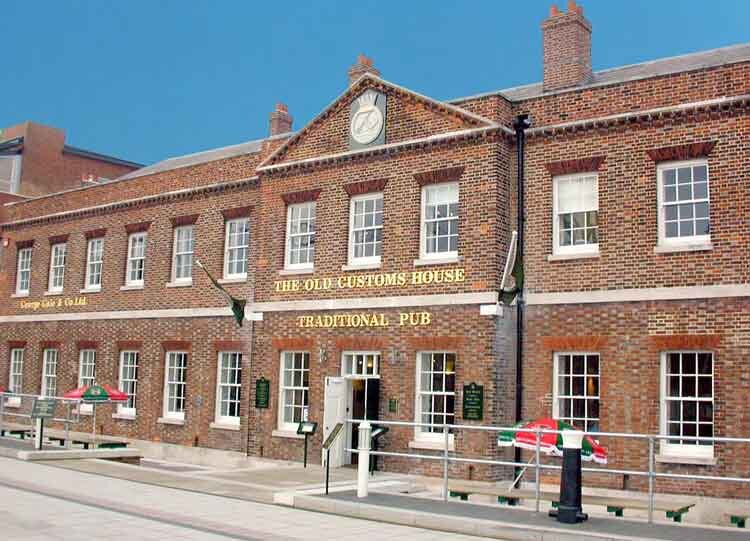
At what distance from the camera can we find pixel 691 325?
16109mm

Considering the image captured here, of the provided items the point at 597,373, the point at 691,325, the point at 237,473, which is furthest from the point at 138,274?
the point at 691,325

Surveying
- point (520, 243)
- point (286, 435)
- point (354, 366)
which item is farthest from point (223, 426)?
point (520, 243)

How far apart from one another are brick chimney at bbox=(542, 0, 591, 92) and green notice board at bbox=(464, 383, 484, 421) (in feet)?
23.7

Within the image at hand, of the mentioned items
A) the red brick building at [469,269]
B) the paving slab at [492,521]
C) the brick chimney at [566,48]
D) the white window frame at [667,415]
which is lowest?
the paving slab at [492,521]

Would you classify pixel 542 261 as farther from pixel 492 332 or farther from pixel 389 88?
pixel 389 88

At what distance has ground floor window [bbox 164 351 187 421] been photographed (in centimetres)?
2508

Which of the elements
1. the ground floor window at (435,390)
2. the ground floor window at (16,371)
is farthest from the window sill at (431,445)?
the ground floor window at (16,371)

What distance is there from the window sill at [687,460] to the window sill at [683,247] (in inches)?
Answer: 148

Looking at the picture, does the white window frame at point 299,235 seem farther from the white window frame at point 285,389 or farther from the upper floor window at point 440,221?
the upper floor window at point 440,221

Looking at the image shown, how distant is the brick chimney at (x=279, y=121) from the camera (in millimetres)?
29531

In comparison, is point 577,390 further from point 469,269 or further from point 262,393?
point 262,393

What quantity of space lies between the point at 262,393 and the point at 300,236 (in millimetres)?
3982

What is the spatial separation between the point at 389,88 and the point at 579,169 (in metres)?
5.02

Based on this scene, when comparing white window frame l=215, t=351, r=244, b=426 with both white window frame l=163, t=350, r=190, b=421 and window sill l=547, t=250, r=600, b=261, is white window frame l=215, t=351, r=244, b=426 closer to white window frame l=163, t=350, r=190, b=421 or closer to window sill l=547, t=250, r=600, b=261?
white window frame l=163, t=350, r=190, b=421
